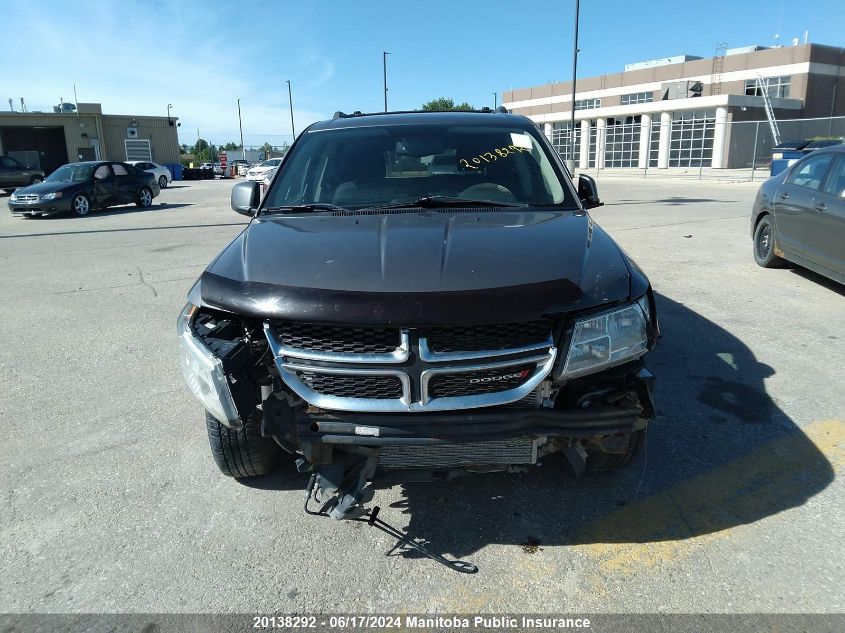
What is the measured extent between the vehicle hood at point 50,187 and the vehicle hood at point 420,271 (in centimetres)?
1697

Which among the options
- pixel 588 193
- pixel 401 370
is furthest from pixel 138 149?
pixel 401 370

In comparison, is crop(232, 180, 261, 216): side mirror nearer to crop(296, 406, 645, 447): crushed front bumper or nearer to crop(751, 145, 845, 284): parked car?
crop(296, 406, 645, 447): crushed front bumper

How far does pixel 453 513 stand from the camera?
291 centimetres

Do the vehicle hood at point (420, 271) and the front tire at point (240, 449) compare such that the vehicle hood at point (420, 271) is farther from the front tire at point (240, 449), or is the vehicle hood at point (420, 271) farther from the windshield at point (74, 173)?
the windshield at point (74, 173)

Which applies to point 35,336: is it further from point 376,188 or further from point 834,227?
point 834,227

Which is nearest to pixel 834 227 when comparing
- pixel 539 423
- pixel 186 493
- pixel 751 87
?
pixel 539 423

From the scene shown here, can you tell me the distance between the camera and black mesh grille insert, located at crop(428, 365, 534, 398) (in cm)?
236

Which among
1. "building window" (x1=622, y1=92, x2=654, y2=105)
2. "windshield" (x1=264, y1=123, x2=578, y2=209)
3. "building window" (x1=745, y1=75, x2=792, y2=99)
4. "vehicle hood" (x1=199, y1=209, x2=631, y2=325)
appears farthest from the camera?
"building window" (x1=622, y1=92, x2=654, y2=105)

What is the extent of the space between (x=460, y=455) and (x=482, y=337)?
1.62ft

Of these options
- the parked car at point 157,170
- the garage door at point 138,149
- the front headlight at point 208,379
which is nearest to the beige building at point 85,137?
the garage door at point 138,149

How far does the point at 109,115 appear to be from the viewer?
52.1 m

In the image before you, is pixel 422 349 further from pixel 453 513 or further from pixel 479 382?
pixel 453 513

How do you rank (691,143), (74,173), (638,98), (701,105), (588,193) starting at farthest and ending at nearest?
(638,98) → (701,105) → (691,143) → (74,173) → (588,193)

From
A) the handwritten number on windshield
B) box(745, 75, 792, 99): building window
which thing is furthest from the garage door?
the handwritten number on windshield
